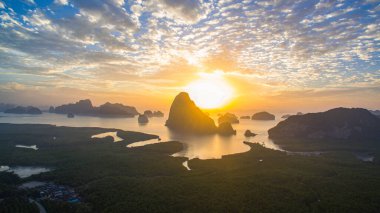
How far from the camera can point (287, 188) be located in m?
61.9

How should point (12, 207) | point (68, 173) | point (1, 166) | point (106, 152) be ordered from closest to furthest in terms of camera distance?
point (12, 207) < point (68, 173) < point (1, 166) < point (106, 152)

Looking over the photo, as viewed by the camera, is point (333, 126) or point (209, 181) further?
point (333, 126)

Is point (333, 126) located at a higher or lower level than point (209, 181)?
higher

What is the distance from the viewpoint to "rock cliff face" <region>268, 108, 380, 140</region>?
155250mm

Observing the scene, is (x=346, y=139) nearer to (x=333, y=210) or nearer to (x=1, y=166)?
(x=333, y=210)

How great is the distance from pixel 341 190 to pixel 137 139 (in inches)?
4225

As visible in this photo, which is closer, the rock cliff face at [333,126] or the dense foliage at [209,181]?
the dense foliage at [209,181]

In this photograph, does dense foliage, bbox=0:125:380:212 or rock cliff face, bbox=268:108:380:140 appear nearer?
dense foliage, bbox=0:125:380:212

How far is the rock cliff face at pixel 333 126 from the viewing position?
15525 centimetres

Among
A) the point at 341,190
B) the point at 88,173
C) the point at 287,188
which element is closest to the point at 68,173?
the point at 88,173

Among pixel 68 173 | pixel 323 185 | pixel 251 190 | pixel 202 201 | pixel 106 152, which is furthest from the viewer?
pixel 106 152

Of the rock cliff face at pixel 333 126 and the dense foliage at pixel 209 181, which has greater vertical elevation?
the rock cliff face at pixel 333 126

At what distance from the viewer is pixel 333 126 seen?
15938 cm

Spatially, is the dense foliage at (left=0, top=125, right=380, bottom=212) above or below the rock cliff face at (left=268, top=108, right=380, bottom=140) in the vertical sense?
below
